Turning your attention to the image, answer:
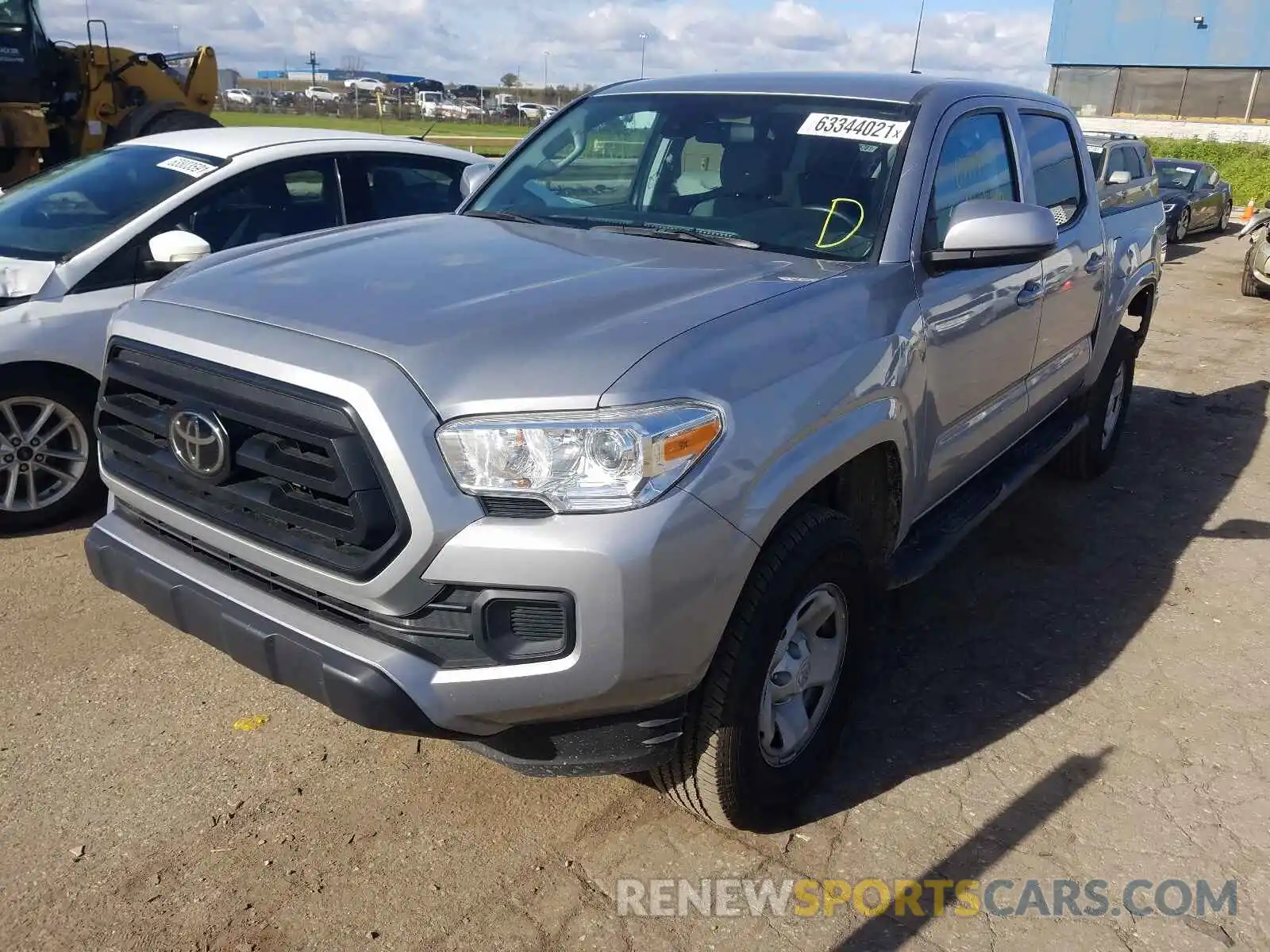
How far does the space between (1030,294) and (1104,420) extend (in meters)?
2.11

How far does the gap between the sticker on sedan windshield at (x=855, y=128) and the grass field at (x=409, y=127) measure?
23.3 meters

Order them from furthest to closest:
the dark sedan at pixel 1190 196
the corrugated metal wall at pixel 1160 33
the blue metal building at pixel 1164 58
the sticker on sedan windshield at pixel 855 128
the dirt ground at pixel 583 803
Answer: the blue metal building at pixel 1164 58, the corrugated metal wall at pixel 1160 33, the dark sedan at pixel 1190 196, the sticker on sedan windshield at pixel 855 128, the dirt ground at pixel 583 803

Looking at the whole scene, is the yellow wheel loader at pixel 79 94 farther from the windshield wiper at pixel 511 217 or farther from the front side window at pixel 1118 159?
the front side window at pixel 1118 159

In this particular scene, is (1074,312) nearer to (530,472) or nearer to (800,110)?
(800,110)

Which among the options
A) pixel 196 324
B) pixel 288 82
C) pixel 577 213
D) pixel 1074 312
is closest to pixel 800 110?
pixel 577 213

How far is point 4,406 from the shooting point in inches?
171

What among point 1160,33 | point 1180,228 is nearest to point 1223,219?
point 1180,228

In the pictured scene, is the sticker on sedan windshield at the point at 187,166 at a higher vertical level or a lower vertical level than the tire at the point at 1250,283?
higher

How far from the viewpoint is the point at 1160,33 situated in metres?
39.6

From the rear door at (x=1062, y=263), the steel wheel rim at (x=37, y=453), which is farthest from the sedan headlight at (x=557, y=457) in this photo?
the steel wheel rim at (x=37, y=453)

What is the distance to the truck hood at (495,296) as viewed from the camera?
2.27m

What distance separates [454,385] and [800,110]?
195 centimetres

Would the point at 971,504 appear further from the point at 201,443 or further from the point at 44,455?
the point at 44,455

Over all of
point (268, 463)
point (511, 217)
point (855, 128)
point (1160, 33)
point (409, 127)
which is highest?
point (1160, 33)
